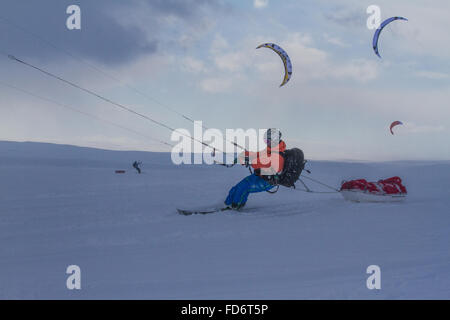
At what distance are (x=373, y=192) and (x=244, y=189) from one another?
3.60m

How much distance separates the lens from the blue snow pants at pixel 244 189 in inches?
354

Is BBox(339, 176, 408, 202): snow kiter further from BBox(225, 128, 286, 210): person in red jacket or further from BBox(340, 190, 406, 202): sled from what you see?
BBox(225, 128, 286, 210): person in red jacket

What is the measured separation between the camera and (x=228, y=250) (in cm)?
549

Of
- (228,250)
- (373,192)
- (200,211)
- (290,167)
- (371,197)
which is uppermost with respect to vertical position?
(290,167)

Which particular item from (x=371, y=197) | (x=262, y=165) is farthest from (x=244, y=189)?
(x=371, y=197)

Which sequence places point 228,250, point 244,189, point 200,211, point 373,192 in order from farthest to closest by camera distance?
point 373,192 → point 244,189 → point 200,211 → point 228,250

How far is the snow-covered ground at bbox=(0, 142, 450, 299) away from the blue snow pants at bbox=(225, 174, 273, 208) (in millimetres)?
458

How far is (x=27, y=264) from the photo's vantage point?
4934mm

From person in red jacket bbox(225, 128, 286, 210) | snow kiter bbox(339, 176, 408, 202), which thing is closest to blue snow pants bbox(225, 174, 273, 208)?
person in red jacket bbox(225, 128, 286, 210)

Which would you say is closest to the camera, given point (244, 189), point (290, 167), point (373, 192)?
point (244, 189)

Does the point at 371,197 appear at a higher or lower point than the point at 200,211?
higher

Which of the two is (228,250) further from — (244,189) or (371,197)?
(371,197)

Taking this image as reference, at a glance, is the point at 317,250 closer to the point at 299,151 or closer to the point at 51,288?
the point at 51,288
